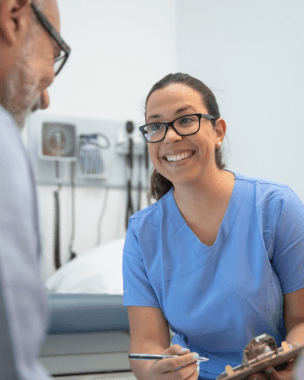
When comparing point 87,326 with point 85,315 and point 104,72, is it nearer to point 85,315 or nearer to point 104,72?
point 85,315

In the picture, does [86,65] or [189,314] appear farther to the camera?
[86,65]

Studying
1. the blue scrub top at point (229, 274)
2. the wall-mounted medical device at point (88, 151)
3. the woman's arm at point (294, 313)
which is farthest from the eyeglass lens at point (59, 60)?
the wall-mounted medical device at point (88, 151)

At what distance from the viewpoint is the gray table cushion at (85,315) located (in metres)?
1.43

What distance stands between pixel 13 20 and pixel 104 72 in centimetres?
191

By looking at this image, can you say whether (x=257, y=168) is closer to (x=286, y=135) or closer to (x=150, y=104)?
(x=286, y=135)

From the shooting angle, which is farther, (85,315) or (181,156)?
(85,315)

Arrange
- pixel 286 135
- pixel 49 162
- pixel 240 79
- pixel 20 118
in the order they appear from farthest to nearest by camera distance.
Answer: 1. pixel 49 162
2. pixel 240 79
3. pixel 286 135
4. pixel 20 118

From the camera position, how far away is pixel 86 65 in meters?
2.32

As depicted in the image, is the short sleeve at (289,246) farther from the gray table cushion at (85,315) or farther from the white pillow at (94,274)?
the white pillow at (94,274)

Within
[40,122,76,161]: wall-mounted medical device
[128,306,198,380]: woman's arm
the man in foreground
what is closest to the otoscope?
[40,122,76,161]: wall-mounted medical device

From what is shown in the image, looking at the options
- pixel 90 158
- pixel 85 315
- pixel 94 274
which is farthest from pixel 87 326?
pixel 90 158

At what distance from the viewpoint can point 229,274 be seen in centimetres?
99

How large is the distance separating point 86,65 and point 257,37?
1.05m

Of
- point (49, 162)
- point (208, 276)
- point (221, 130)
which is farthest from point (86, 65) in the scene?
point (208, 276)
